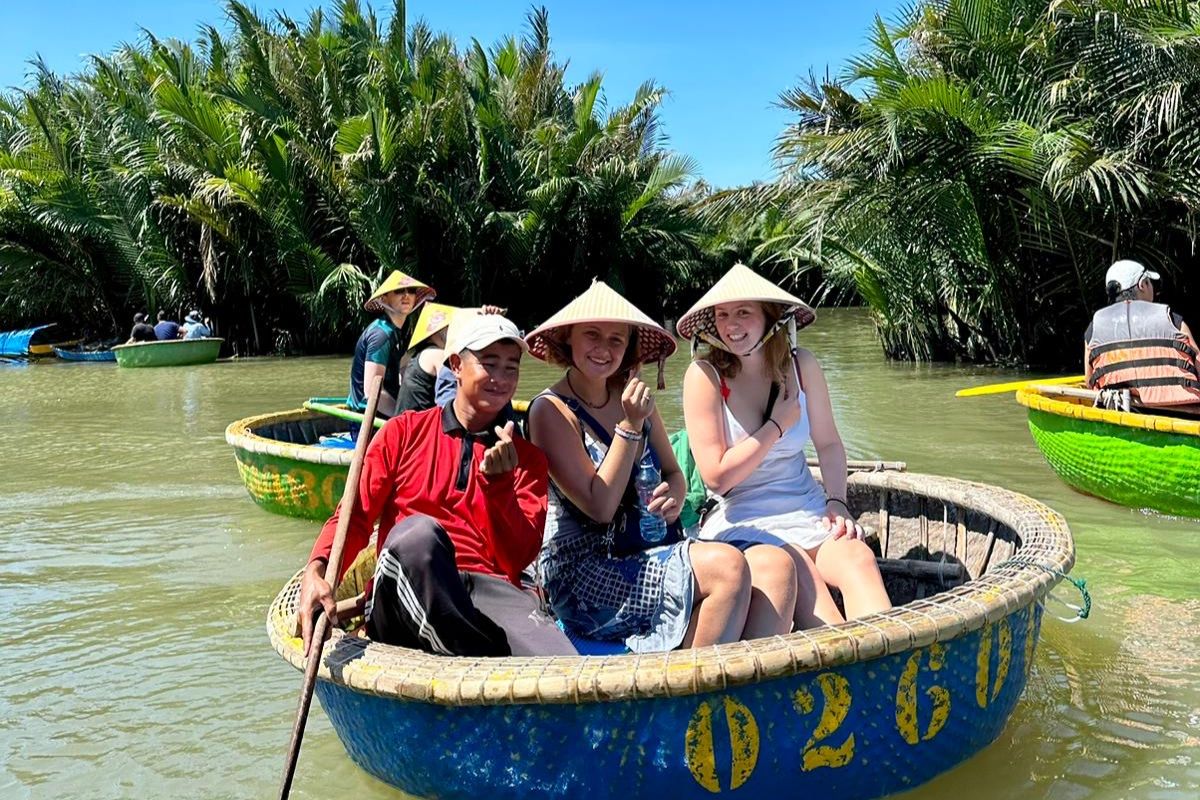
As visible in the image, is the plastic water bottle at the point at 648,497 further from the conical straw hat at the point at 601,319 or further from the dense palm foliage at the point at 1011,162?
the dense palm foliage at the point at 1011,162

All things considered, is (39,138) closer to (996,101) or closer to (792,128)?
(792,128)

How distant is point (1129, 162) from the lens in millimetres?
10453

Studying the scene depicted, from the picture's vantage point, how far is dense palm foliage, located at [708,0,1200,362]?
410 inches

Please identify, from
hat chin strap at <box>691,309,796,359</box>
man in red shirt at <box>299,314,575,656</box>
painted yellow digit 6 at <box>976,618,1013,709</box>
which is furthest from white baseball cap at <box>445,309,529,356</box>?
painted yellow digit 6 at <box>976,618,1013,709</box>

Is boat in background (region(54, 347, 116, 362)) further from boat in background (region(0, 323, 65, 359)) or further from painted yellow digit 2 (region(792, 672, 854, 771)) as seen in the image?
painted yellow digit 2 (region(792, 672, 854, 771))

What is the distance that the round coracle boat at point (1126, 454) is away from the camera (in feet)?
18.3

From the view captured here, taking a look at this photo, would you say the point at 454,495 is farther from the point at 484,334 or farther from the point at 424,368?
the point at 424,368

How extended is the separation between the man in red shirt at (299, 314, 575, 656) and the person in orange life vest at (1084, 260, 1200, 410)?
440cm

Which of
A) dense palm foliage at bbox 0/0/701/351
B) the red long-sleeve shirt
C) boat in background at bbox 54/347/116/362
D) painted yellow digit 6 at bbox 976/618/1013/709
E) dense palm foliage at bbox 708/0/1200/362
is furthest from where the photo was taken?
boat in background at bbox 54/347/116/362

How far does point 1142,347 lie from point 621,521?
13.4 feet

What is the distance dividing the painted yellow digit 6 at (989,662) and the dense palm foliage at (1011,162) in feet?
27.5

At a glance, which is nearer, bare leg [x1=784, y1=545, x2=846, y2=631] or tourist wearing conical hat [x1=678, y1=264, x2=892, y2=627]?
bare leg [x1=784, y1=545, x2=846, y2=631]

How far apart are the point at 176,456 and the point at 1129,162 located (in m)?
9.35

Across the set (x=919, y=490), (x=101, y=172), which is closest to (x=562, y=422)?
(x=919, y=490)
